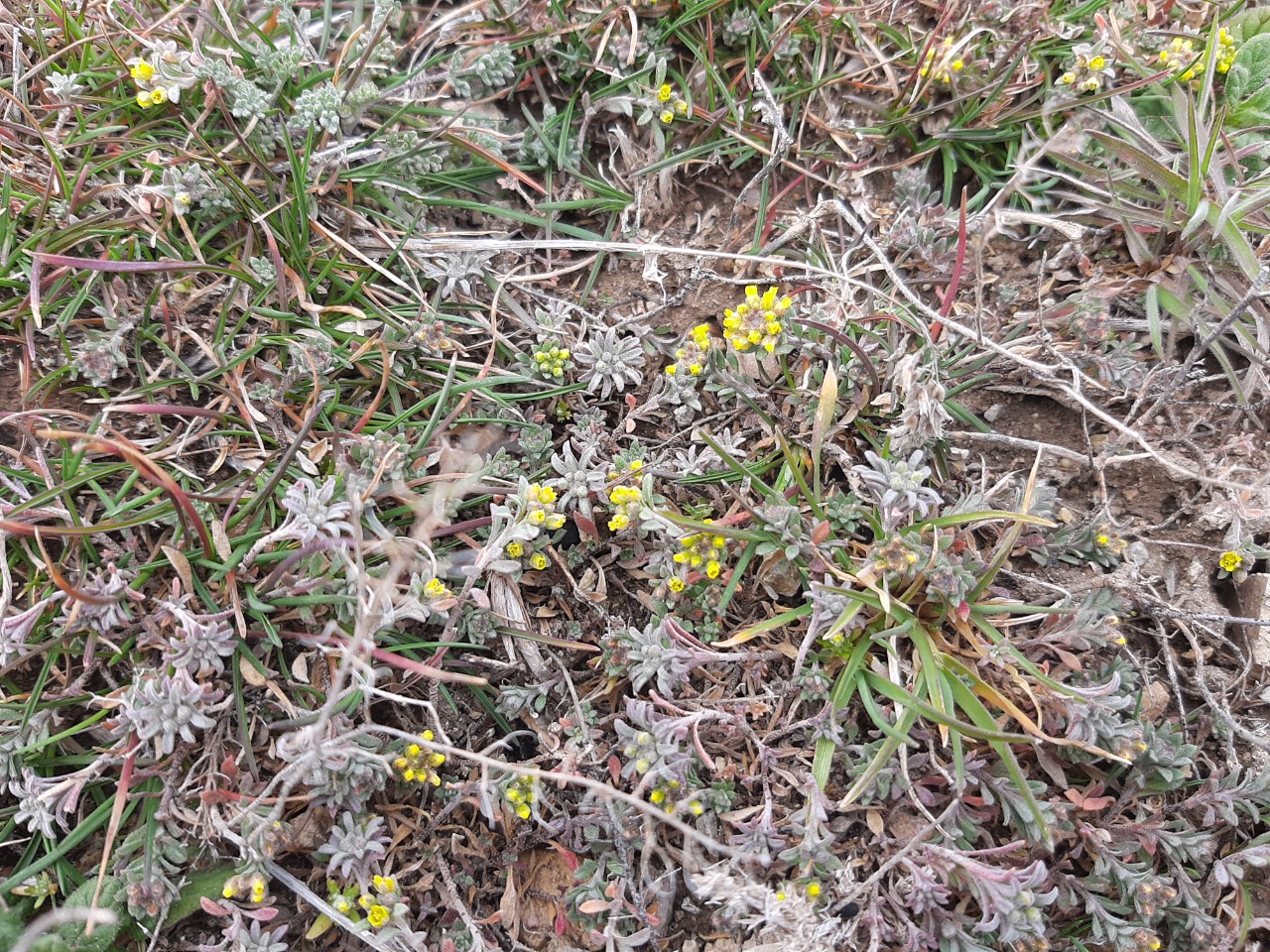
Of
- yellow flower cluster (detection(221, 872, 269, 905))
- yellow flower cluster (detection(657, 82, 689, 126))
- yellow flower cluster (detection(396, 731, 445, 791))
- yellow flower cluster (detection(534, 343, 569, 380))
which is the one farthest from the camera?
yellow flower cluster (detection(657, 82, 689, 126))

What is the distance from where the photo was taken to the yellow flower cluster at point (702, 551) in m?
2.50

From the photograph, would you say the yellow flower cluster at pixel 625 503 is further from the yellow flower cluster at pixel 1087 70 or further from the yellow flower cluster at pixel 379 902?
the yellow flower cluster at pixel 1087 70

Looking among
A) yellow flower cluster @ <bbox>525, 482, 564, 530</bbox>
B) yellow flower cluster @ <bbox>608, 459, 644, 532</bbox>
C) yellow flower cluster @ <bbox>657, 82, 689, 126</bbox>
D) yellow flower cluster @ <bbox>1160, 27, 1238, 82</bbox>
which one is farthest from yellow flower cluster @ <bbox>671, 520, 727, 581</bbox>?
yellow flower cluster @ <bbox>1160, 27, 1238, 82</bbox>

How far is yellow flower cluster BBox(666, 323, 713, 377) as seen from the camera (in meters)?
2.70

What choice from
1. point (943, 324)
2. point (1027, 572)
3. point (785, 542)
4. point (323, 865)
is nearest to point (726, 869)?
point (785, 542)

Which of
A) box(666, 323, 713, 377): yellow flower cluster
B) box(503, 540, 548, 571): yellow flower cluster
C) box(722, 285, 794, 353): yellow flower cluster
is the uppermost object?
box(722, 285, 794, 353): yellow flower cluster

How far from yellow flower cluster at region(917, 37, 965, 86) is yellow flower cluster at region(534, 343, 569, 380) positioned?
1811 millimetres

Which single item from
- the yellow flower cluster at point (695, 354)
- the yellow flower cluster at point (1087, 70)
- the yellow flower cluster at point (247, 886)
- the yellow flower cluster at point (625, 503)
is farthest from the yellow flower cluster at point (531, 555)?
the yellow flower cluster at point (1087, 70)

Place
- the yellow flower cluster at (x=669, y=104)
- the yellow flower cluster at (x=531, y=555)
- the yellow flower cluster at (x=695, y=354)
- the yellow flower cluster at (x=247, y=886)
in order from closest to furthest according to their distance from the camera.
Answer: the yellow flower cluster at (x=247, y=886) → the yellow flower cluster at (x=531, y=555) → the yellow flower cluster at (x=695, y=354) → the yellow flower cluster at (x=669, y=104)

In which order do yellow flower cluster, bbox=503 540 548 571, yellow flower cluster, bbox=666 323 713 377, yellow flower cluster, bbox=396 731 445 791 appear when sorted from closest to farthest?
yellow flower cluster, bbox=396 731 445 791
yellow flower cluster, bbox=503 540 548 571
yellow flower cluster, bbox=666 323 713 377

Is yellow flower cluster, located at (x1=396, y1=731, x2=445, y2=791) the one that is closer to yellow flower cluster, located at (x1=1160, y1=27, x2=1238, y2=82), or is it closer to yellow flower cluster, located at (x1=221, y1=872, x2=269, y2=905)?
yellow flower cluster, located at (x1=221, y1=872, x2=269, y2=905)

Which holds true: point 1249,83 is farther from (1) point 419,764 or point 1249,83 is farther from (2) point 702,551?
(1) point 419,764

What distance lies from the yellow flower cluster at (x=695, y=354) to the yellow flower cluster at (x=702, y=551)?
60 centimetres

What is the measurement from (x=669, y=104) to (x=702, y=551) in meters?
1.78
